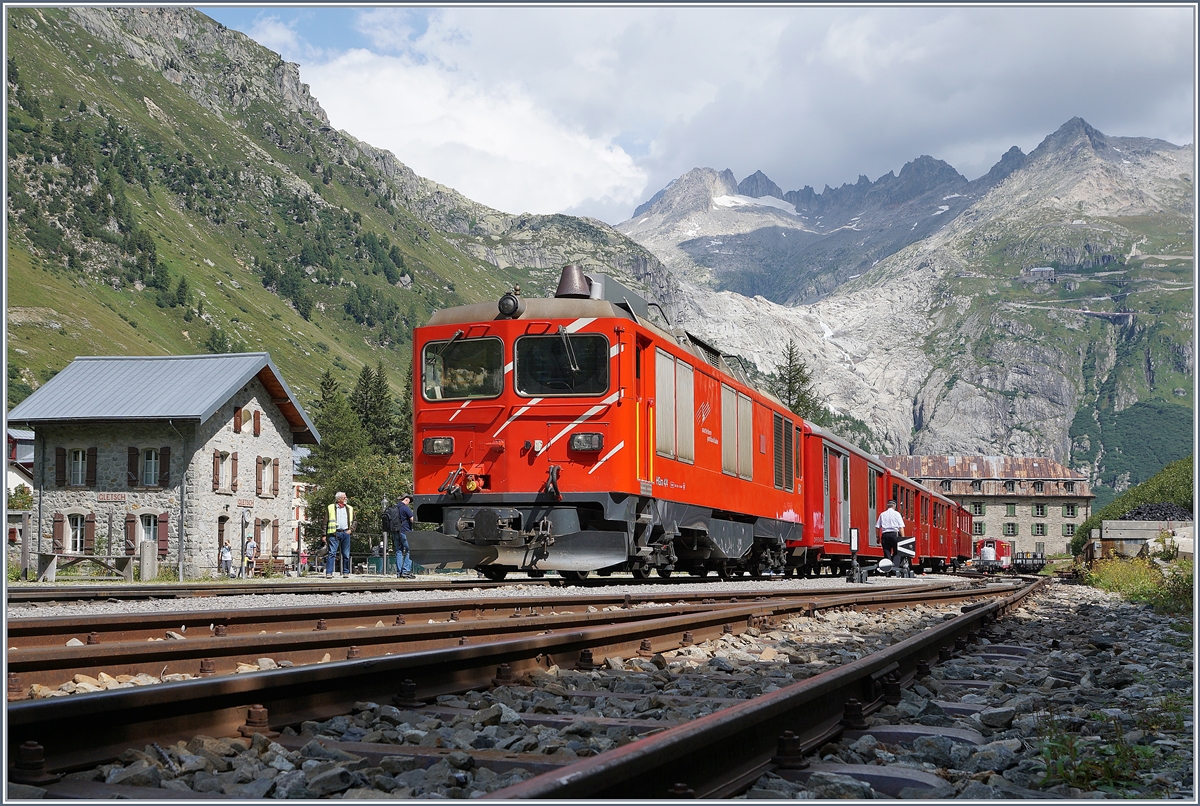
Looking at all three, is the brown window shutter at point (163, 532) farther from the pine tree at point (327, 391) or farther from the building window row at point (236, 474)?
the pine tree at point (327, 391)

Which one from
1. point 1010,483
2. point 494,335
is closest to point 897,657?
point 494,335

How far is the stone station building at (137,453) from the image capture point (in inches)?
1423

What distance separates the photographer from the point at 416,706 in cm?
466

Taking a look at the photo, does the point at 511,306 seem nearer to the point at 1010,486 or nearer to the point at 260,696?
the point at 260,696

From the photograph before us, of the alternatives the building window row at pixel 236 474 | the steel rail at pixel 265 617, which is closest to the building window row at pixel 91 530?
the building window row at pixel 236 474

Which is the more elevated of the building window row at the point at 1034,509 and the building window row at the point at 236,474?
the building window row at the point at 236,474

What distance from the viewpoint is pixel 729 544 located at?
54.5 ft

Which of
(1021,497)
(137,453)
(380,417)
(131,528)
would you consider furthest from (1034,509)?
(137,453)

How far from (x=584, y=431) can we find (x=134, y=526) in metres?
29.6

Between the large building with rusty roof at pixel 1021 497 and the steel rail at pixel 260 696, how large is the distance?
128 m

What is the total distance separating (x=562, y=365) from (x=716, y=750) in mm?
9712

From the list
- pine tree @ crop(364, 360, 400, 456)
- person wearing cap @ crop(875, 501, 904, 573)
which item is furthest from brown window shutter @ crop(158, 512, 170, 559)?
pine tree @ crop(364, 360, 400, 456)

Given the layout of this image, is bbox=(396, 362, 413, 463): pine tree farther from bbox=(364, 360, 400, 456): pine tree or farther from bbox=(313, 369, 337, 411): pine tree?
bbox=(313, 369, 337, 411): pine tree

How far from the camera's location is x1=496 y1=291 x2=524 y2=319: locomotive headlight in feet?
42.9
